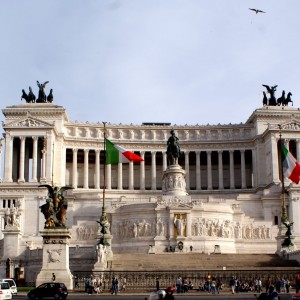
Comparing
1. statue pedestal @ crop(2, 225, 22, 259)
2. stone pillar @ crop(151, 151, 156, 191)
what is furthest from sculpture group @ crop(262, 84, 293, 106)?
statue pedestal @ crop(2, 225, 22, 259)

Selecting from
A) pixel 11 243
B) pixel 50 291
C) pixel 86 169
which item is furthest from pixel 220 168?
pixel 50 291

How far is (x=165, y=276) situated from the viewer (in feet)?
158

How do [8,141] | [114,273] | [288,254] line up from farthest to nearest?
[8,141], [288,254], [114,273]

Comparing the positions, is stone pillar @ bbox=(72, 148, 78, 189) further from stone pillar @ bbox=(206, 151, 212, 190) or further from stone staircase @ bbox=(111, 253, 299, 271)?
stone staircase @ bbox=(111, 253, 299, 271)

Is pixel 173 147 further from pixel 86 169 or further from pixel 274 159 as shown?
pixel 86 169

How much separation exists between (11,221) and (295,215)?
39.5m

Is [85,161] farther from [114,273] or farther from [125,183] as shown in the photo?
[114,273]

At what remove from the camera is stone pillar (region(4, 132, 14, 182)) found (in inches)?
3883

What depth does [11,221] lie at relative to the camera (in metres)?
72.9

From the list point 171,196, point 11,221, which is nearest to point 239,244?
point 171,196

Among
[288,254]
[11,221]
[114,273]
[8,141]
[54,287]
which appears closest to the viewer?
[54,287]

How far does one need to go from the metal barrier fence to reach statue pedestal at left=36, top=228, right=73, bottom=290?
3330 millimetres

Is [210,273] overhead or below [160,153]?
below

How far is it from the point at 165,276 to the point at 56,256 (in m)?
9.00
